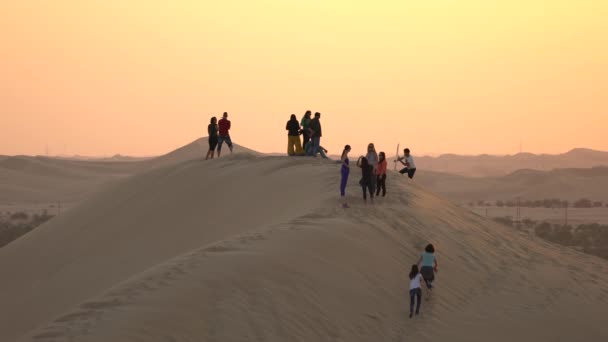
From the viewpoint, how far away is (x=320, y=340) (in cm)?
1486

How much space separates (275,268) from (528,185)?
90.7m

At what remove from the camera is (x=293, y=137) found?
27891mm

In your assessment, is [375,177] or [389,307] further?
[375,177]

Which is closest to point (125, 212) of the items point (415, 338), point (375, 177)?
point (375, 177)

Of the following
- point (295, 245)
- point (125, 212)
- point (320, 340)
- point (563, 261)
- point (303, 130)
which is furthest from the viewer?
point (125, 212)

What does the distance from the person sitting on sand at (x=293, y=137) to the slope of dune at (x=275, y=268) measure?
619 mm

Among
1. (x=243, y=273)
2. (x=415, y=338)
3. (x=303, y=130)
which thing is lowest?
(x=415, y=338)

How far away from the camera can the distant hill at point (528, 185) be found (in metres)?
92.8

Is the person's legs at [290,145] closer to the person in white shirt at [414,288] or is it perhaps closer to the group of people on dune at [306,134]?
the group of people on dune at [306,134]

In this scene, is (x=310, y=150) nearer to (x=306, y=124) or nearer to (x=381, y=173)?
(x=306, y=124)

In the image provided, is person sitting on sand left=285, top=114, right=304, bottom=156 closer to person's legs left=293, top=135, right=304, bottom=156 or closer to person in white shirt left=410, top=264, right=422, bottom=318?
person's legs left=293, top=135, right=304, bottom=156

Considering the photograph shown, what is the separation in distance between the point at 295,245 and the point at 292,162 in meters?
10.6

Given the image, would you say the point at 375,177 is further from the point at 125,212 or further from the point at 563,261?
the point at 125,212

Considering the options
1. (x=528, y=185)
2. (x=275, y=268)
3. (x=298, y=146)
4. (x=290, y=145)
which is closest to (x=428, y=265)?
(x=275, y=268)
